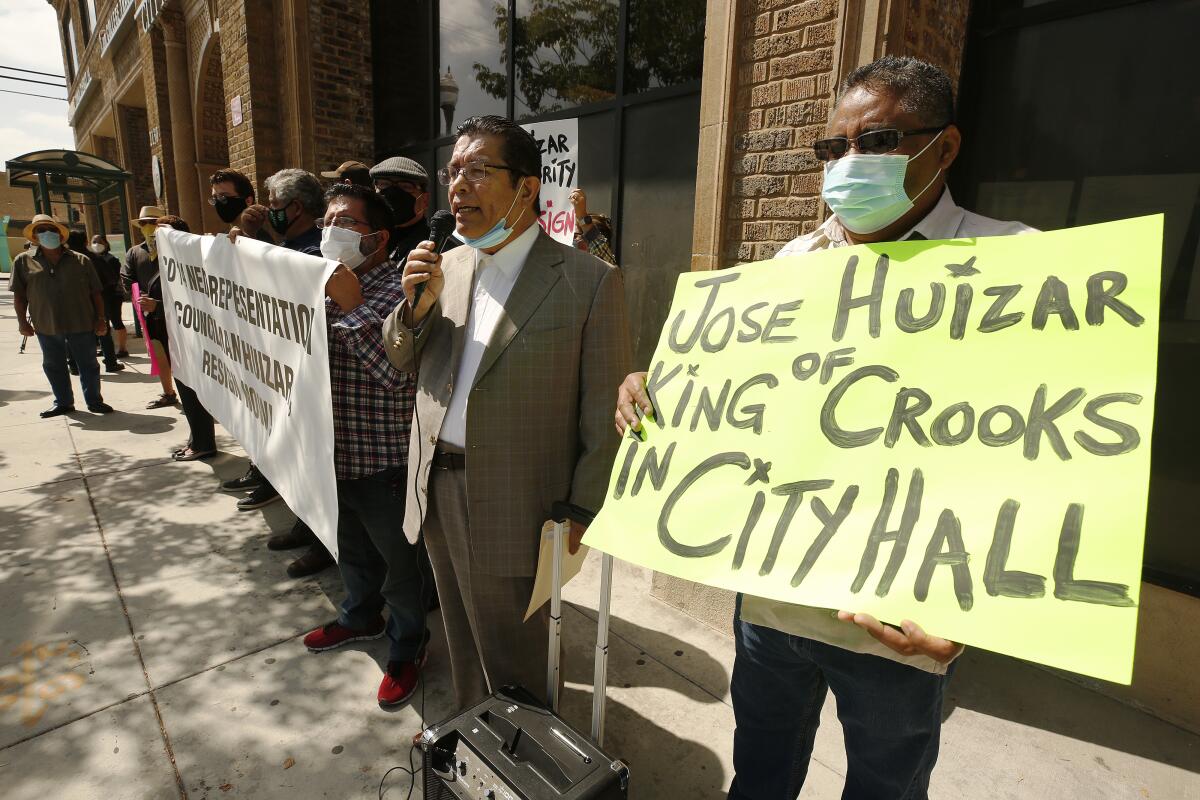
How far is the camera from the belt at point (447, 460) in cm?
186

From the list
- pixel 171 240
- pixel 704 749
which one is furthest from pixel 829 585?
pixel 171 240

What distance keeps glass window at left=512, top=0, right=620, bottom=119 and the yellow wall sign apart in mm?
3690

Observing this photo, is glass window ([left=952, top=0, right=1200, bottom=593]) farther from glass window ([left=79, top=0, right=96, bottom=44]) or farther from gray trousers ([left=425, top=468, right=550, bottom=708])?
glass window ([left=79, top=0, right=96, bottom=44])

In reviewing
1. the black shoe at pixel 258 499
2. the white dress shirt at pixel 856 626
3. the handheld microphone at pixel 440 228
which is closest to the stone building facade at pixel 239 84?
the black shoe at pixel 258 499

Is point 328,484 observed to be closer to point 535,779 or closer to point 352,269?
point 352,269

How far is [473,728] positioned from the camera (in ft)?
5.08

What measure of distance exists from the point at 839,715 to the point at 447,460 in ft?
4.09

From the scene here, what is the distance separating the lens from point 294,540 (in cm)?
383

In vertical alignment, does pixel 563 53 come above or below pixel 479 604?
above

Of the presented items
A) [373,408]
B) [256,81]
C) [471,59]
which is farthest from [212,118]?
[373,408]

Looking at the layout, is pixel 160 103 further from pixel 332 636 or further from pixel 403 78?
pixel 332 636


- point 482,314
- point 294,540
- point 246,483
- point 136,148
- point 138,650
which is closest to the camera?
point 482,314

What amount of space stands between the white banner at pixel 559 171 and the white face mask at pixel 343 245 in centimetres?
226

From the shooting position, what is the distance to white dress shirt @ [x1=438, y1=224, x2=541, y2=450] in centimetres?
182
